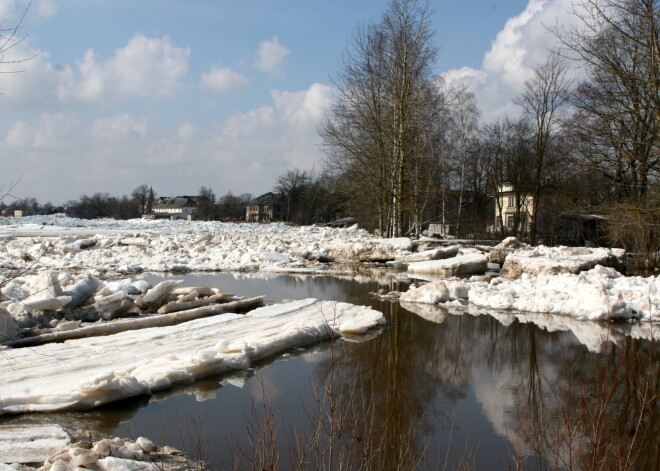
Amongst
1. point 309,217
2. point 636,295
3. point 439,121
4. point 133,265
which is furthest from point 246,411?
point 309,217

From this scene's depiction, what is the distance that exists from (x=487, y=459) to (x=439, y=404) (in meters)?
1.27

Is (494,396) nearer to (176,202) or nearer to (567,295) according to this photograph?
(567,295)

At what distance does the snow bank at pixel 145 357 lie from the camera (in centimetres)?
544

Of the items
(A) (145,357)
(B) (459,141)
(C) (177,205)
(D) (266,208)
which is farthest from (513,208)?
(C) (177,205)

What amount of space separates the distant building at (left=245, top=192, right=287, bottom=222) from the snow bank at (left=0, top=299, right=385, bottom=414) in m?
83.7

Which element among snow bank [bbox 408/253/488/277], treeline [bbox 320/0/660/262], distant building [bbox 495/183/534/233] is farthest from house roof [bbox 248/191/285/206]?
snow bank [bbox 408/253/488/277]

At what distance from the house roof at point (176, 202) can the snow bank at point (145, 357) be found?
372ft

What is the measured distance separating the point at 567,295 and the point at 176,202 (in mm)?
119463

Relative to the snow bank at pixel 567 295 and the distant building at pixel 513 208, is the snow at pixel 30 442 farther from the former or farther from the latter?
the distant building at pixel 513 208

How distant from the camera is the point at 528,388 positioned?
6.34 m

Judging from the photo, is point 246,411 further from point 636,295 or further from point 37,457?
point 636,295

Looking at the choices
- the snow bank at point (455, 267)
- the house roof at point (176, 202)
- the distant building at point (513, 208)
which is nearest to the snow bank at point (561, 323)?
the snow bank at point (455, 267)

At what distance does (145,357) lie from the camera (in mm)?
6855

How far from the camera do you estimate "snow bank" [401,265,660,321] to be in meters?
10.2
